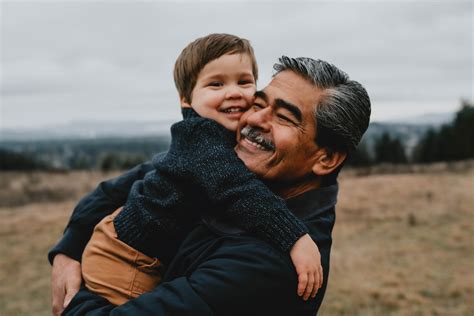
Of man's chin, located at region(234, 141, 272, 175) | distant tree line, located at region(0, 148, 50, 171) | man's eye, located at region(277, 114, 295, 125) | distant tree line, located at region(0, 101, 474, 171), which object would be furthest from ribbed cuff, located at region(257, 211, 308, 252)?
distant tree line, located at region(0, 148, 50, 171)

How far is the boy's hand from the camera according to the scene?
66.8 inches

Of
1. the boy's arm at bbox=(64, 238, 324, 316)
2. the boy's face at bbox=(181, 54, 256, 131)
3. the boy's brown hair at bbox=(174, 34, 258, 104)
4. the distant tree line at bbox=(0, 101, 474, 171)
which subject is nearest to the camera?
the boy's arm at bbox=(64, 238, 324, 316)

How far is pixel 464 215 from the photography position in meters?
16.7

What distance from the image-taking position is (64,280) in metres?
2.25

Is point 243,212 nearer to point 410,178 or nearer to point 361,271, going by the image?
point 361,271

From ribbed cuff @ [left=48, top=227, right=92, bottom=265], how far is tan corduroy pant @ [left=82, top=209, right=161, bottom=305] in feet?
1.26

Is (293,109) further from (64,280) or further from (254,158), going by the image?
(64,280)

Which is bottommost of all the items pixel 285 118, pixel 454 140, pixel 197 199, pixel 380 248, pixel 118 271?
pixel 454 140

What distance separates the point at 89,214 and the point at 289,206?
1157mm

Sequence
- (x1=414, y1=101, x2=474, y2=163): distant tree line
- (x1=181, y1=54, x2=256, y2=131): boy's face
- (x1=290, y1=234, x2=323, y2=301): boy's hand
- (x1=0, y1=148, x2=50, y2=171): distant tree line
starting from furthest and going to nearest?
(x1=0, y1=148, x2=50, y2=171): distant tree line
(x1=414, y1=101, x2=474, y2=163): distant tree line
(x1=181, y1=54, x2=256, y2=131): boy's face
(x1=290, y1=234, x2=323, y2=301): boy's hand

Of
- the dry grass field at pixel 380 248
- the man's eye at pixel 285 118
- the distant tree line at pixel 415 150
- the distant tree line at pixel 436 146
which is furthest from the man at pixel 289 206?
the distant tree line at pixel 415 150

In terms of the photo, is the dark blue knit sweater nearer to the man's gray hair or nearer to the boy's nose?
the boy's nose

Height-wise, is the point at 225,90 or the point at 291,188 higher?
the point at 225,90

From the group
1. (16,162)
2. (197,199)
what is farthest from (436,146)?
(197,199)
